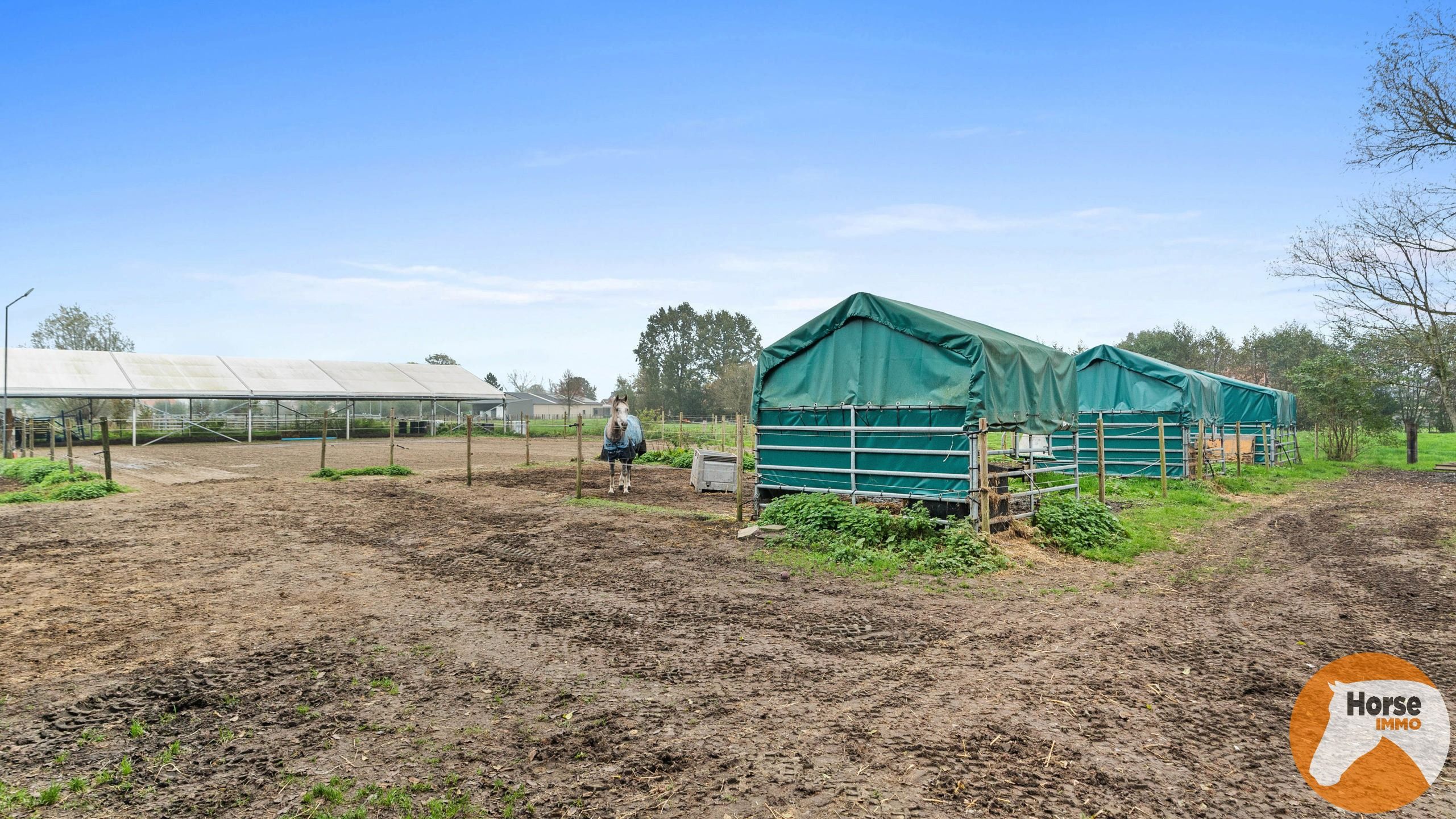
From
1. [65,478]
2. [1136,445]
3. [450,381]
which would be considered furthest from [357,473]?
[450,381]

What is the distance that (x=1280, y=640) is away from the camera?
240 inches

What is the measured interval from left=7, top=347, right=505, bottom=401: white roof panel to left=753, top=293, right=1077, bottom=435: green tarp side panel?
134 ft

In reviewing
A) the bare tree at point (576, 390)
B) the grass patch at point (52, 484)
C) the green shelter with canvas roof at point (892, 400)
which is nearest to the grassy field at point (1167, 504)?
the green shelter with canvas roof at point (892, 400)

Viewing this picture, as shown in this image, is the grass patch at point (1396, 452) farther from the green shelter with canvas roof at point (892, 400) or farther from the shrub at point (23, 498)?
the shrub at point (23, 498)

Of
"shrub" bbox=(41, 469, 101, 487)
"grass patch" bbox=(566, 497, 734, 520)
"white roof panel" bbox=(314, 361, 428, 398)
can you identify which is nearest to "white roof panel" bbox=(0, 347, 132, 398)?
"white roof panel" bbox=(314, 361, 428, 398)

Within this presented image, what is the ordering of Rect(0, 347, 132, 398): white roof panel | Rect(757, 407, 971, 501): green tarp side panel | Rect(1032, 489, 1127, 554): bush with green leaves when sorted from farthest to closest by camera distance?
1. Rect(0, 347, 132, 398): white roof panel
2. Rect(757, 407, 971, 501): green tarp side panel
3. Rect(1032, 489, 1127, 554): bush with green leaves

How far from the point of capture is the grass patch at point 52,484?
15234mm

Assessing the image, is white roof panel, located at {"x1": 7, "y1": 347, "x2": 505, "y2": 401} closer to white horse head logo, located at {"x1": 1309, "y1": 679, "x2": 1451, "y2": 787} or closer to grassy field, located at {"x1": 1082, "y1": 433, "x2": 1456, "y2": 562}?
grassy field, located at {"x1": 1082, "y1": 433, "x2": 1456, "y2": 562}

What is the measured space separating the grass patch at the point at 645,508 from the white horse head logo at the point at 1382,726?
880 cm

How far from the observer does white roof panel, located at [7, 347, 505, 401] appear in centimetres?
3809

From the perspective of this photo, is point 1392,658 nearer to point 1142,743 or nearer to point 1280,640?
point 1280,640

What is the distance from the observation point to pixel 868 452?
11.4 m

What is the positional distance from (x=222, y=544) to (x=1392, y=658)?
1294 cm

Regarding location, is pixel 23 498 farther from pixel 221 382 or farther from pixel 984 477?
pixel 221 382
